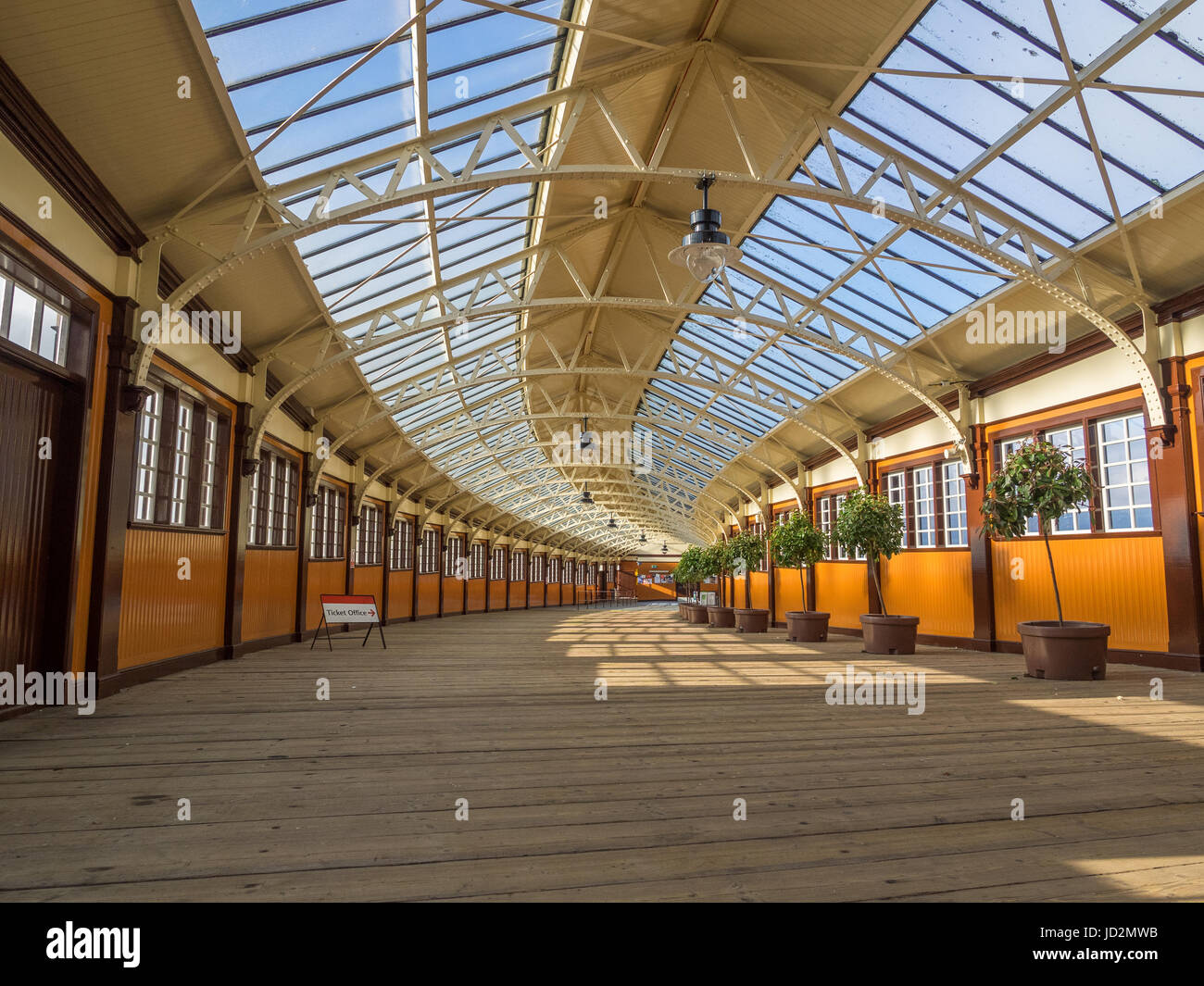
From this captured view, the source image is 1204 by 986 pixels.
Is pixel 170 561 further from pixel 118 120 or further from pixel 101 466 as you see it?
pixel 118 120

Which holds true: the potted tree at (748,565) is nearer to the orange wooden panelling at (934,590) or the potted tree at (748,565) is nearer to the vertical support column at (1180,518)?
the orange wooden panelling at (934,590)

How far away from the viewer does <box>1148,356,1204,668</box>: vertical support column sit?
8.59m

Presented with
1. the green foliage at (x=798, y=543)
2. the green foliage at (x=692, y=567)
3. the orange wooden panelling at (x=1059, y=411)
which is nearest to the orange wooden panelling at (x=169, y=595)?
the green foliage at (x=798, y=543)

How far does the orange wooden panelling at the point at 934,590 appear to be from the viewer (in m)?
12.6

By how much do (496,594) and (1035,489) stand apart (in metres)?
24.2

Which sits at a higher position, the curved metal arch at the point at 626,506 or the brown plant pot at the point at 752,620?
the curved metal arch at the point at 626,506

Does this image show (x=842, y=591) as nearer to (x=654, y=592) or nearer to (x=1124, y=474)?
(x=1124, y=474)

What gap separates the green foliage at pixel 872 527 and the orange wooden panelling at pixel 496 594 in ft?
63.1

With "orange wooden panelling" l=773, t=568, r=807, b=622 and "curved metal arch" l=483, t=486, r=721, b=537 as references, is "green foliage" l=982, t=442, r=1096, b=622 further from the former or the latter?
"curved metal arch" l=483, t=486, r=721, b=537

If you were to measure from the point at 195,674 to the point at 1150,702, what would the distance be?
10152mm

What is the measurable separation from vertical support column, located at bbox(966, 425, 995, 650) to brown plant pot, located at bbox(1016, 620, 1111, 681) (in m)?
3.66

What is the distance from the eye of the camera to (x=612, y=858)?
2848 mm

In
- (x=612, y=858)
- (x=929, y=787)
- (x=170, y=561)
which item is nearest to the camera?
(x=612, y=858)

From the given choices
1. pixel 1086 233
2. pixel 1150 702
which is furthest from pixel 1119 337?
pixel 1150 702
